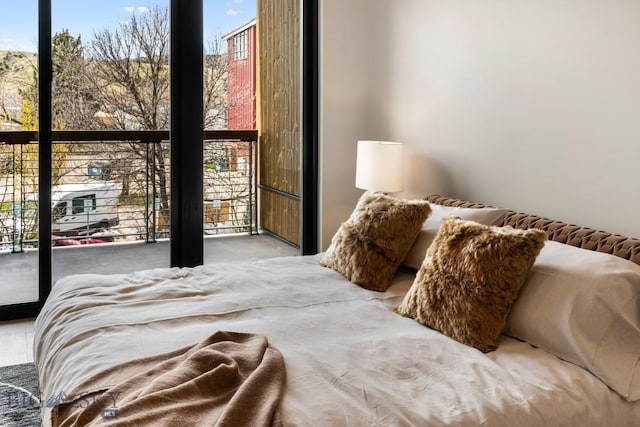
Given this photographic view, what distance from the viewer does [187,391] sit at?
1591mm

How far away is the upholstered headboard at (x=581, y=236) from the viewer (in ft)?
7.21

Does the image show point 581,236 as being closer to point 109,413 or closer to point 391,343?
point 391,343

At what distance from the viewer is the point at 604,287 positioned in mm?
1961

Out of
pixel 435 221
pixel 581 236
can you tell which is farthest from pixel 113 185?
pixel 581 236

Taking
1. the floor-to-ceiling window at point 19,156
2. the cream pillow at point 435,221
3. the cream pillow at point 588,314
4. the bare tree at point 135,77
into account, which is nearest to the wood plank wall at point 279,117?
the bare tree at point 135,77

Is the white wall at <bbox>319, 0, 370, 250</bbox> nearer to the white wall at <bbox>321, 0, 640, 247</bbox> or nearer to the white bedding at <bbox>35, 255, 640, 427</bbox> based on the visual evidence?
the white wall at <bbox>321, 0, 640, 247</bbox>

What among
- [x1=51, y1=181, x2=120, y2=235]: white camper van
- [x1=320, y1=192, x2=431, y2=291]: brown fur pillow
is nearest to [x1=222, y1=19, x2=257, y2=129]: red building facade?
[x1=51, y1=181, x2=120, y2=235]: white camper van

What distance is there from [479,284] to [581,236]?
57 cm

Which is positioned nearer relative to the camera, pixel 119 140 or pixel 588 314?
pixel 588 314

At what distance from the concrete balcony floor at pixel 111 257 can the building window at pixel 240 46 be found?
4.02 ft

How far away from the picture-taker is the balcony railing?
3.78 metres

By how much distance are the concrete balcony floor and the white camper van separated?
143 millimetres

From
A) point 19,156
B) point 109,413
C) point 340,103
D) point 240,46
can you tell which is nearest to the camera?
point 109,413

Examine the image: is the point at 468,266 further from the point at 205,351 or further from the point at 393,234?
the point at 205,351
